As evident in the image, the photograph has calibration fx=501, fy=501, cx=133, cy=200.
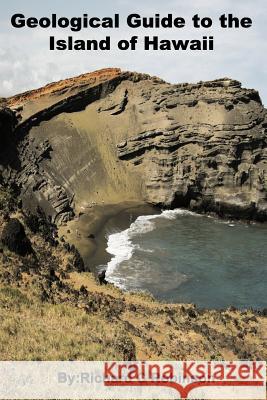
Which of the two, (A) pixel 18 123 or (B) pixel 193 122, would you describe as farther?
(B) pixel 193 122

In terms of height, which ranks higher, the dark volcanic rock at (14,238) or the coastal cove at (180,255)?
the dark volcanic rock at (14,238)

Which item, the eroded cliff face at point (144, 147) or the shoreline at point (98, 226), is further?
the eroded cliff face at point (144, 147)

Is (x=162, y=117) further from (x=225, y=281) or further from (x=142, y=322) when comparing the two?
(x=142, y=322)

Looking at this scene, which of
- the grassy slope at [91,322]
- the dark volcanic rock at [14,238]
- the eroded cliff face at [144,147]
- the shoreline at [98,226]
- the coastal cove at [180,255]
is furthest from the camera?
the eroded cliff face at [144,147]

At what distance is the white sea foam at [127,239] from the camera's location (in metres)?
45.2

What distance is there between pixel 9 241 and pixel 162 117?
1894 inches

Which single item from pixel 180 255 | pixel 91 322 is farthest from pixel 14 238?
pixel 180 255

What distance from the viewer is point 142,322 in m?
24.0

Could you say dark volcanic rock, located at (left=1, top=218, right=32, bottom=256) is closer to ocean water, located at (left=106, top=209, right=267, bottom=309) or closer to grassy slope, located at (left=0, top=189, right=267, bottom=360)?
grassy slope, located at (left=0, top=189, right=267, bottom=360)

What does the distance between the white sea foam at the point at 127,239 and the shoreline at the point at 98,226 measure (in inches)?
26.0

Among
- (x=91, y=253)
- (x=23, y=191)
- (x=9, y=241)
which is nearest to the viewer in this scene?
(x=9, y=241)

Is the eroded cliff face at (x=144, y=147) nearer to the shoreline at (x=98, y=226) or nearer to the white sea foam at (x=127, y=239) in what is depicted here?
the shoreline at (x=98, y=226)

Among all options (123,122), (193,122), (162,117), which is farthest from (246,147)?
(123,122)

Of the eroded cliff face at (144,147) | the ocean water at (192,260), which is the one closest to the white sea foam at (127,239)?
the ocean water at (192,260)
